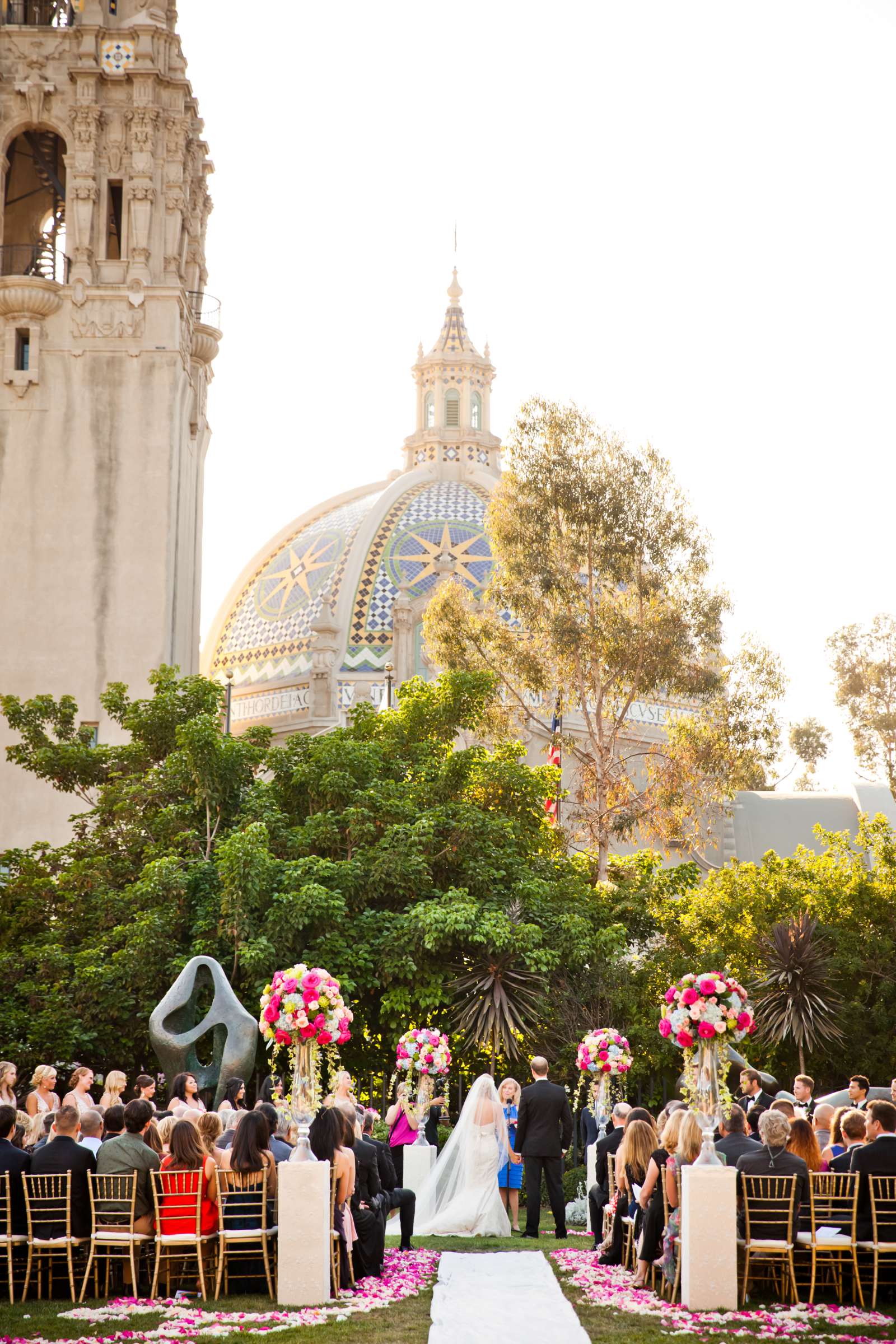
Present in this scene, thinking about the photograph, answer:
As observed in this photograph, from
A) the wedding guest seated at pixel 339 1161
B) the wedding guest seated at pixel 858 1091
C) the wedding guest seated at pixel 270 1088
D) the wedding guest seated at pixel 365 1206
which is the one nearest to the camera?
the wedding guest seated at pixel 339 1161

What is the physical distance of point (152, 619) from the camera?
101 ft

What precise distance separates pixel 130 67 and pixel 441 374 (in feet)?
105

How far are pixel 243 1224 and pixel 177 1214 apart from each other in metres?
0.53

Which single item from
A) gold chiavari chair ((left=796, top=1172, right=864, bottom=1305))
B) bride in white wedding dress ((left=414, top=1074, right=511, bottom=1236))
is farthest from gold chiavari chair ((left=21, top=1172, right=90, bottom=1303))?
gold chiavari chair ((left=796, top=1172, right=864, bottom=1305))

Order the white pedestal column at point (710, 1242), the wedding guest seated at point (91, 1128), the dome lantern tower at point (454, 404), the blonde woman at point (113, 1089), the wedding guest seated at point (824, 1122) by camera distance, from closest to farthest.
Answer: the white pedestal column at point (710, 1242) < the wedding guest seated at point (91, 1128) < the wedding guest seated at point (824, 1122) < the blonde woman at point (113, 1089) < the dome lantern tower at point (454, 404)

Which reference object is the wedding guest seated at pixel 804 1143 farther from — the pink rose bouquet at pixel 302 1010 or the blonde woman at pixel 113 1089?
the blonde woman at pixel 113 1089

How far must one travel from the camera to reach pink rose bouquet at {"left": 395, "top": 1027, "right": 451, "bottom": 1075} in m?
18.3

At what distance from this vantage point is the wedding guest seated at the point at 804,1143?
11961mm

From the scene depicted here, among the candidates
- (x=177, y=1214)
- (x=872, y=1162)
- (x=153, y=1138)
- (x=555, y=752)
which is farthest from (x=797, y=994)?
(x=177, y=1214)

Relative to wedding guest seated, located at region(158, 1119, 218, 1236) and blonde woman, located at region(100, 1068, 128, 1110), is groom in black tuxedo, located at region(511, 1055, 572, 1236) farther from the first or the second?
wedding guest seated, located at region(158, 1119, 218, 1236)

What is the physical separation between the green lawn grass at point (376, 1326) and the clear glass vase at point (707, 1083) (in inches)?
58.9

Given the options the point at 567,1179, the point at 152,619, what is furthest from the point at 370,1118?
the point at 152,619

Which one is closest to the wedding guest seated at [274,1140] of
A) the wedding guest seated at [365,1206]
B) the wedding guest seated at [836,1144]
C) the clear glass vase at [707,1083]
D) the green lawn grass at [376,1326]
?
the wedding guest seated at [365,1206]

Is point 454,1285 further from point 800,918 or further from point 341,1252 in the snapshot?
point 800,918
